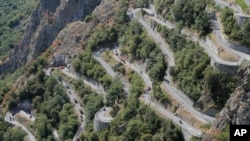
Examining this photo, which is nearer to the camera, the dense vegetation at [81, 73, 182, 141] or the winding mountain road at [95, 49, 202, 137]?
the winding mountain road at [95, 49, 202, 137]

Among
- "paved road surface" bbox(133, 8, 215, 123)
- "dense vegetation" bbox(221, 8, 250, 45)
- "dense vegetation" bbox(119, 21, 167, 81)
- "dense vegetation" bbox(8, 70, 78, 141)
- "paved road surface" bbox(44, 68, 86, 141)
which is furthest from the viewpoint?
"dense vegetation" bbox(8, 70, 78, 141)

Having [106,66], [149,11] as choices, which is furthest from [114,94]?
[149,11]

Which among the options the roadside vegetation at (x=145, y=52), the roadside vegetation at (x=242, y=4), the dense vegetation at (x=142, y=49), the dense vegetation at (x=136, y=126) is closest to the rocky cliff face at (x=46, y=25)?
the dense vegetation at (x=142, y=49)

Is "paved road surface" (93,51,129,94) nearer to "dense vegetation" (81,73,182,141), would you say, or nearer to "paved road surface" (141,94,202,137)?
"dense vegetation" (81,73,182,141)

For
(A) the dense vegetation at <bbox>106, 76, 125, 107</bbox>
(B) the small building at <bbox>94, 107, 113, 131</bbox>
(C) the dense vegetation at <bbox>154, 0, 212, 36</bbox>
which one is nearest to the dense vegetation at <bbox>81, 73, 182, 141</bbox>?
(B) the small building at <bbox>94, 107, 113, 131</bbox>

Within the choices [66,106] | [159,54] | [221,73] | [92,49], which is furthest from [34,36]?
[221,73]

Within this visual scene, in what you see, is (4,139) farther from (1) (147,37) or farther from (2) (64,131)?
(1) (147,37)
